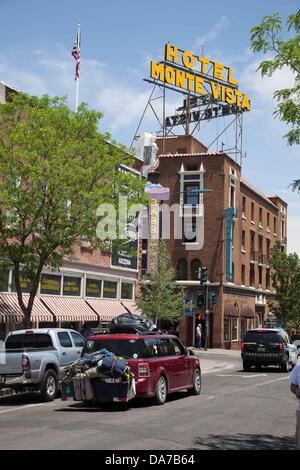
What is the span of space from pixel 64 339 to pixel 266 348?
1226 cm

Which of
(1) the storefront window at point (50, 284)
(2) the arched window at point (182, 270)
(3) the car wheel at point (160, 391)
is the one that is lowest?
(3) the car wheel at point (160, 391)

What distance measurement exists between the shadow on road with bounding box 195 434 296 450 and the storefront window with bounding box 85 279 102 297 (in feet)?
83.5

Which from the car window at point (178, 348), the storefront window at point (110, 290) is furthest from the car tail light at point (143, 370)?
the storefront window at point (110, 290)

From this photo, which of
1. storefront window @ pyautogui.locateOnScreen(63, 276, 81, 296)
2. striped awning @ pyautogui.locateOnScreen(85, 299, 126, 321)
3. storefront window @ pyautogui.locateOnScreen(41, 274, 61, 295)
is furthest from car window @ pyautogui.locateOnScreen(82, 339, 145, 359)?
striped awning @ pyautogui.locateOnScreen(85, 299, 126, 321)

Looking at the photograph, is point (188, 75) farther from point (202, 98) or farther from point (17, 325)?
point (17, 325)

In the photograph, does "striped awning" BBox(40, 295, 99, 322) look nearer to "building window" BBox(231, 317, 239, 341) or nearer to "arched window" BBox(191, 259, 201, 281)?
"arched window" BBox(191, 259, 201, 281)

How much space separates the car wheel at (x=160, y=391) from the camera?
1542cm

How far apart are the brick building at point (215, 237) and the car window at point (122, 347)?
34660 mm

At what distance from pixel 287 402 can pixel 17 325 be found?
16.0 meters

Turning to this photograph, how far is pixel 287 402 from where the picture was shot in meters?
16.8

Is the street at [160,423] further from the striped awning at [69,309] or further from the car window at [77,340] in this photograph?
the striped awning at [69,309]

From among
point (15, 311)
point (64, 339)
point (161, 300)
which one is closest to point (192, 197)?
point (161, 300)

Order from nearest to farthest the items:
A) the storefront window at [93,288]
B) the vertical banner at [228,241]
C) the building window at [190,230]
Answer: the storefront window at [93,288], the vertical banner at [228,241], the building window at [190,230]

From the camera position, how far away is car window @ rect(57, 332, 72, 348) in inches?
713
